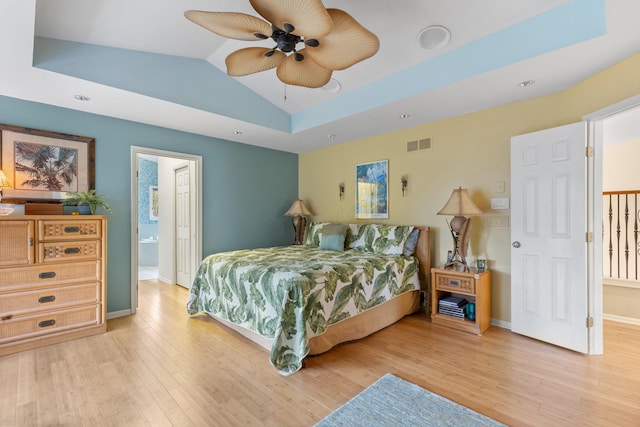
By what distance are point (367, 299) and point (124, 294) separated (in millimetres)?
2914

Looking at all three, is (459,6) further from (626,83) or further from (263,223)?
(263,223)

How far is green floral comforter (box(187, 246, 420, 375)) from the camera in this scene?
2.29 meters

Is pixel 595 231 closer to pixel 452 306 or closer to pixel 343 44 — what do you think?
pixel 452 306

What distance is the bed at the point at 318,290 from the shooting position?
2.30m

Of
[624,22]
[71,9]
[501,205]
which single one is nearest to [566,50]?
[624,22]

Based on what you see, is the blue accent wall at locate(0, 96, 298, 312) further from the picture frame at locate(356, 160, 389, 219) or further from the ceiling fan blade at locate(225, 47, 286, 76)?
the ceiling fan blade at locate(225, 47, 286, 76)

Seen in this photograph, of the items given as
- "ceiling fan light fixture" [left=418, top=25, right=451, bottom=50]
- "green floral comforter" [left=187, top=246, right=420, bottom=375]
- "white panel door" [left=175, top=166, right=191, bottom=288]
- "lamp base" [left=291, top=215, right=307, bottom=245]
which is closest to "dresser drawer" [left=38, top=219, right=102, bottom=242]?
"green floral comforter" [left=187, top=246, right=420, bottom=375]

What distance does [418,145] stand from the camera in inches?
152

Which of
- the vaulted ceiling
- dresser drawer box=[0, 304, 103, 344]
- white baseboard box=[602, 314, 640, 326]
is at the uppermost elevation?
the vaulted ceiling

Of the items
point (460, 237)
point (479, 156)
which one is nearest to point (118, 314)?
point (460, 237)

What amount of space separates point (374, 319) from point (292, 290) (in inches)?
46.0

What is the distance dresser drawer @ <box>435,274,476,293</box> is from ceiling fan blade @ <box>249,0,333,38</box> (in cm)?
266

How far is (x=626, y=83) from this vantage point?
220 cm

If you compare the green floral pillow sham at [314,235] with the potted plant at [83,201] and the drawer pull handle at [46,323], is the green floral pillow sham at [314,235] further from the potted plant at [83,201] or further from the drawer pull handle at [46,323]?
the drawer pull handle at [46,323]
